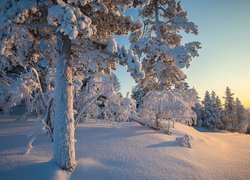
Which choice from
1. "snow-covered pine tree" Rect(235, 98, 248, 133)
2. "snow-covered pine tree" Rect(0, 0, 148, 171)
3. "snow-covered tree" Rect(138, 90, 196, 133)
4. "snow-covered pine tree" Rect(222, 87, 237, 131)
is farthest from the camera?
"snow-covered pine tree" Rect(222, 87, 237, 131)

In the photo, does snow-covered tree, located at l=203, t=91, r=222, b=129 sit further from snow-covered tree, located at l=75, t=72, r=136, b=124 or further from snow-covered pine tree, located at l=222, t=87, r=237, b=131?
snow-covered tree, located at l=75, t=72, r=136, b=124

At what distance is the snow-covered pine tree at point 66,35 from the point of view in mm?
5043

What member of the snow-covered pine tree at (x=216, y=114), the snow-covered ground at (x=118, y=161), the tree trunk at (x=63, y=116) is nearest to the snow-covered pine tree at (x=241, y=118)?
the snow-covered pine tree at (x=216, y=114)

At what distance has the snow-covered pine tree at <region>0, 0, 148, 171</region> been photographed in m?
5.04

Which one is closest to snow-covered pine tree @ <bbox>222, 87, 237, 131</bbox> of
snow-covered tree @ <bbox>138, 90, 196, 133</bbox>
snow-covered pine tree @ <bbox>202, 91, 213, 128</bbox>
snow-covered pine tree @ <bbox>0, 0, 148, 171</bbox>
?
snow-covered pine tree @ <bbox>202, 91, 213, 128</bbox>

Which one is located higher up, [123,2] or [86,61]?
[123,2]

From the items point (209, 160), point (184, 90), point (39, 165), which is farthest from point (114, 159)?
point (184, 90)

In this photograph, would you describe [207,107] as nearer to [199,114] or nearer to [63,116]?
[199,114]

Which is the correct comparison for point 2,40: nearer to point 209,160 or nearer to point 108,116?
point 108,116

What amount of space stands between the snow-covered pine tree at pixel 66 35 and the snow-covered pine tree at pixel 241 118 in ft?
170

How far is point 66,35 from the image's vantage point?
254 inches

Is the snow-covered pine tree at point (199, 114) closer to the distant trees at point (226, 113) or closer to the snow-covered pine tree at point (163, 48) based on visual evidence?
the distant trees at point (226, 113)

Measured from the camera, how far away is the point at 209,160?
862 centimetres

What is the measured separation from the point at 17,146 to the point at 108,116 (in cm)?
444
